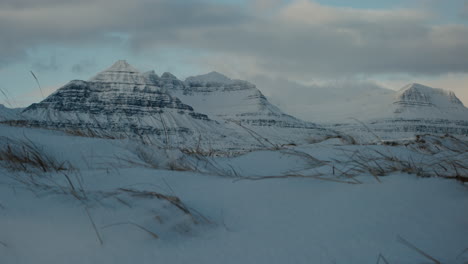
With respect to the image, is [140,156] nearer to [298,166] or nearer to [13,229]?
[298,166]

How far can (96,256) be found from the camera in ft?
4.22

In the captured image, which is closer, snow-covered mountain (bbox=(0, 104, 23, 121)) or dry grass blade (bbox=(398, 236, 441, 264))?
dry grass blade (bbox=(398, 236, 441, 264))

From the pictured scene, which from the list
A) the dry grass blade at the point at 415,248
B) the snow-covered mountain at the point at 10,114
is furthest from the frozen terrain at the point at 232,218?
the snow-covered mountain at the point at 10,114

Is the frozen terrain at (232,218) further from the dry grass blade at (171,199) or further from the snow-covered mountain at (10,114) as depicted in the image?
the snow-covered mountain at (10,114)

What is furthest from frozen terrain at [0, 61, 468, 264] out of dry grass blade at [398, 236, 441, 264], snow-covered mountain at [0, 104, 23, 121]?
snow-covered mountain at [0, 104, 23, 121]

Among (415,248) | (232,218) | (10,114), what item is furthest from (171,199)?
(10,114)

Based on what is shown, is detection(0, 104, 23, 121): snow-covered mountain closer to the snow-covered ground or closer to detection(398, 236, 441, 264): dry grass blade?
the snow-covered ground

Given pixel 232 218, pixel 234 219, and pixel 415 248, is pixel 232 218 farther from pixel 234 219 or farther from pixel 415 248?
pixel 415 248

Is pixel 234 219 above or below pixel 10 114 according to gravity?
below

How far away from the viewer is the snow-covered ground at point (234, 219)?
52.4 inches

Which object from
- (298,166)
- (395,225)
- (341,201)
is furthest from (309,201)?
(298,166)

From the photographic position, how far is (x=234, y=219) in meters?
1.62

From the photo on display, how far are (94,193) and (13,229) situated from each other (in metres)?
0.36

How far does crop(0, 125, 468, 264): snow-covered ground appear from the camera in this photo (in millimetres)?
1331
